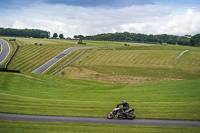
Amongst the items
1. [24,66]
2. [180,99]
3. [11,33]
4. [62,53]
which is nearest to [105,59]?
[62,53]

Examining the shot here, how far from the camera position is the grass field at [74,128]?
18594mm

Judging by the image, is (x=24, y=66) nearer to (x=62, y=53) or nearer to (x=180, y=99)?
(x=62, y=53)

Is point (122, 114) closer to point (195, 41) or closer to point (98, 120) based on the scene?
point (98, 120)

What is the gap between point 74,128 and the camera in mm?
19344

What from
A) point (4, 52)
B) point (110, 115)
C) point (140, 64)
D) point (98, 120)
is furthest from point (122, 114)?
point (4, 52)

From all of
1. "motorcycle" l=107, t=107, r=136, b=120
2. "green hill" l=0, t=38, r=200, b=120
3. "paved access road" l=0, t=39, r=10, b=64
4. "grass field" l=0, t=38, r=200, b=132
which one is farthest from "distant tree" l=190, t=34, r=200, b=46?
"motorcycle" l=107, t=107, r=136, b=120

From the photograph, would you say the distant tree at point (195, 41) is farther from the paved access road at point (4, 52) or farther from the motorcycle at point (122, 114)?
the motorcycle at point (122, 114)

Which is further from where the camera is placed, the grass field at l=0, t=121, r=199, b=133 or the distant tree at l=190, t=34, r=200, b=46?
the distant tree at l=190, t=34, r=200, b=46

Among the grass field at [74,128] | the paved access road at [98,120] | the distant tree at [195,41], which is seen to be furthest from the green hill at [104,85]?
the distant tree at [195,41]

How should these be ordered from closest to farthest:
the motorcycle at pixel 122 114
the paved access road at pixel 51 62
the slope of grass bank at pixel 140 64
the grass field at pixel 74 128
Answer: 1. the grass field at pixel 74 128
2. the motorcycle at pixel 122 114
3. the slope of grass bank at pixel 140 64
4. the paved access road at pixel 51 62

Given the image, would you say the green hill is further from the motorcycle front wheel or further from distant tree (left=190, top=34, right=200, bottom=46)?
distant tree (left=190, top=34, right=200, bottom=46)

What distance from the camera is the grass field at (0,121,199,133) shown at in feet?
61.0

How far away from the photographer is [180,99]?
29.2 metres

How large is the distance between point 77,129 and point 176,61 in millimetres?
58545
